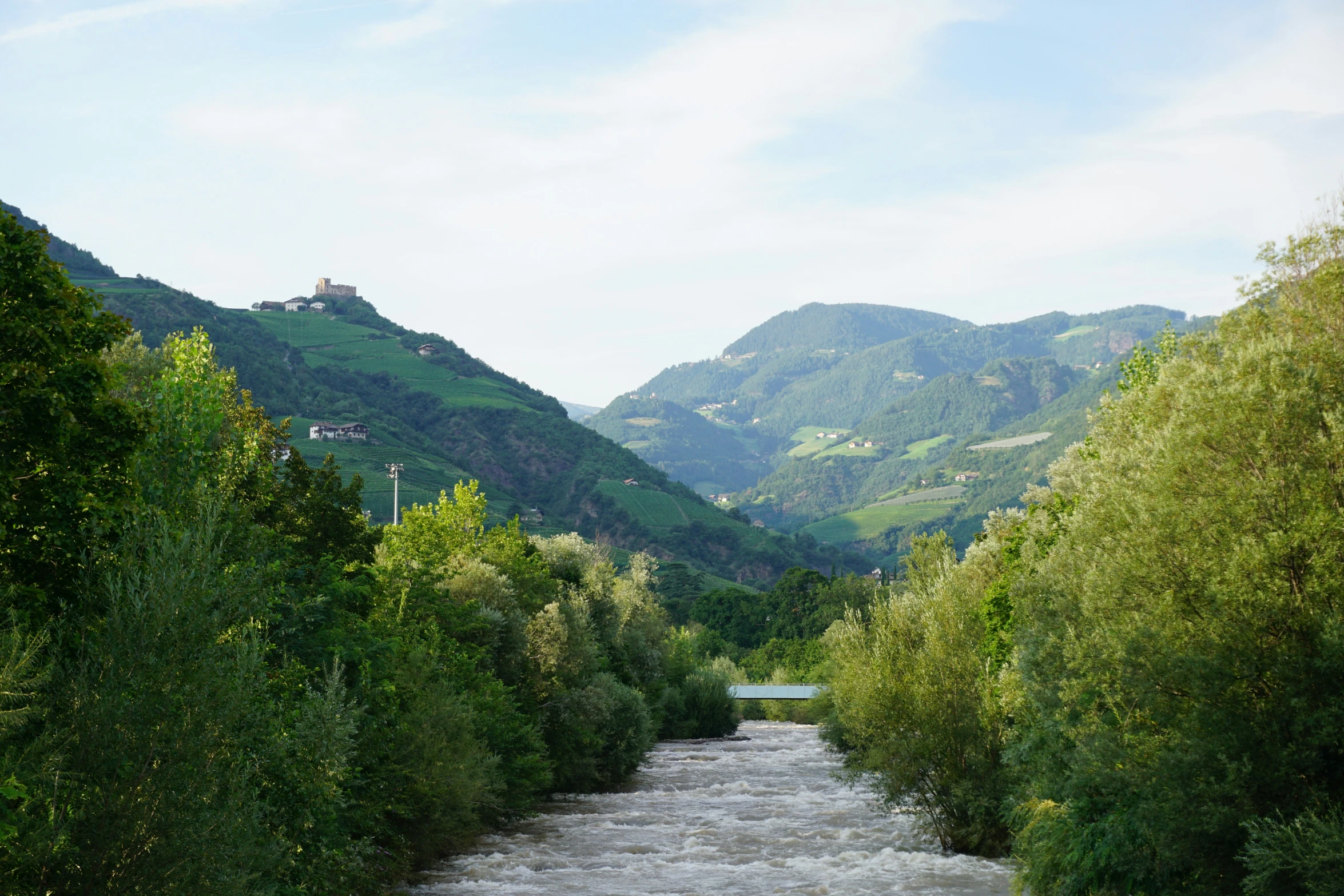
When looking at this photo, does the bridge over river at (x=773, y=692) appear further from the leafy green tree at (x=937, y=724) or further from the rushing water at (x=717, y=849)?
the leafy green tree at (x=937, y=724)

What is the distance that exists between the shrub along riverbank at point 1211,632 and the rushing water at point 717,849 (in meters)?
7.21

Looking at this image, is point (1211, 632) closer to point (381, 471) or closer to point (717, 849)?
point (717, 849)

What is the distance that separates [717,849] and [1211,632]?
26.7 metres

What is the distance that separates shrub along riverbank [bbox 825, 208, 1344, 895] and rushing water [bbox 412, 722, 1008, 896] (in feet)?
23.7

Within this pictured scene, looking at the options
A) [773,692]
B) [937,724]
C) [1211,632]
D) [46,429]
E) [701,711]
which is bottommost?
[773,692]

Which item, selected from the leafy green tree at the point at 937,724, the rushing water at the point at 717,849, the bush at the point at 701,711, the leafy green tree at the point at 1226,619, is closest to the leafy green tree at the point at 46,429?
the leafy green tree at the point at 1226,619

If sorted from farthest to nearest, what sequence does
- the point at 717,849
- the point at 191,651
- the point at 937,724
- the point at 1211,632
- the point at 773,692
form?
1. the point at 773,692
2. the point at 717,849
3. the point at 937,724
4. the point at 1211,632
5. the point at 191,651

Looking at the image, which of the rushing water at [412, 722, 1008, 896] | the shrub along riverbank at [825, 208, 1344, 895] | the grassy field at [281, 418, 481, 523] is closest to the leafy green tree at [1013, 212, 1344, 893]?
the shrub along riverbank at [825, 208, 1344, 895]

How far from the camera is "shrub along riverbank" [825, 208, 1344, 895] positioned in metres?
19.4

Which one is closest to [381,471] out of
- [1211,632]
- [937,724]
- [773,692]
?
[773,692]

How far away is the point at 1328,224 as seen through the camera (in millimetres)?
26547

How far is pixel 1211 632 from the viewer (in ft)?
67.2

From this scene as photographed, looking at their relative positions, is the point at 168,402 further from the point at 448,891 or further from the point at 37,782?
the point at 448,891

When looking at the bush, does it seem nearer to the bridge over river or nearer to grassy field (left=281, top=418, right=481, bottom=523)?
the bridge over river
